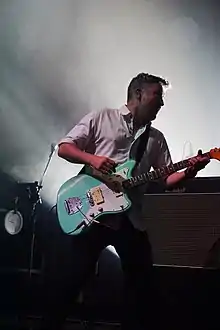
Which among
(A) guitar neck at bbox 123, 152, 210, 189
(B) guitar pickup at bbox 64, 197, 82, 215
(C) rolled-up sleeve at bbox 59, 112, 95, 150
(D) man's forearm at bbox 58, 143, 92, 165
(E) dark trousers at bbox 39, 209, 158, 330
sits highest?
(C) rolled-up sleeve at bbox 59, 112, 95, 150

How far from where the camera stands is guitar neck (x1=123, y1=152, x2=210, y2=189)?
149 cm

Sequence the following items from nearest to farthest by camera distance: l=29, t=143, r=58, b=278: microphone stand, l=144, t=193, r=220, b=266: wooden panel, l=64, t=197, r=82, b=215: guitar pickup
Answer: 1. l=144, t=193, r=220, b=266: wooden panel
2. l=64, t=197, r=82, b=215: guitar pickup
3. l=29, t=143, r=58, b=278: microphone stand

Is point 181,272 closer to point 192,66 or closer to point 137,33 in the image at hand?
point 192,66

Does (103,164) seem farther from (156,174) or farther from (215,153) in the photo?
(215,153)

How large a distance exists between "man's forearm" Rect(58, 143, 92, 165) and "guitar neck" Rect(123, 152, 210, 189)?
6.2 inches

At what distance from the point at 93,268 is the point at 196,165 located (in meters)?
0.45

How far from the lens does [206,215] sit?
1475mm

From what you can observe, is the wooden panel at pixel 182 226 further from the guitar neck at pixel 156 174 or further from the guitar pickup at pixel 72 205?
the guitar pickup at pixel 72 205

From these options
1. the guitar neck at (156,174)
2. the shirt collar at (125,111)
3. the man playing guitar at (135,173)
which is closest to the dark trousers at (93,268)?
the man playing guitar at (135,173)

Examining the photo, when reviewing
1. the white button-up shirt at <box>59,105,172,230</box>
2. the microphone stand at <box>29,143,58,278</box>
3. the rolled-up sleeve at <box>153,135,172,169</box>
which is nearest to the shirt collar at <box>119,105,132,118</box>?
the white button-up shirt at <box>59,105,172,230</box>

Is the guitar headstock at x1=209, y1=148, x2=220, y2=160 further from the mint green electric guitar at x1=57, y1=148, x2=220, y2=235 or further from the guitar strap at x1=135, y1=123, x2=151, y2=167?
the guitar strap at x1=135, y1=123, x2=151, y2=167

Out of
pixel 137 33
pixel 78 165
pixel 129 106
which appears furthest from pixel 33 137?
pixel 137 33

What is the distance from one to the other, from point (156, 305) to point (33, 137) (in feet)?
2.28

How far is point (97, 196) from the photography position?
1535mm
